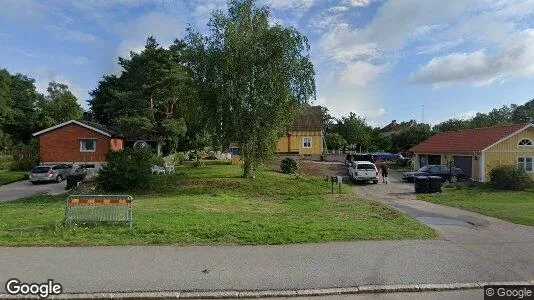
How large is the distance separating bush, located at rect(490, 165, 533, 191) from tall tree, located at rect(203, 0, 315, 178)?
14202 mm

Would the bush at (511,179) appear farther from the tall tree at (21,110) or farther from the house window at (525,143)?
the tall tree at (21,110)

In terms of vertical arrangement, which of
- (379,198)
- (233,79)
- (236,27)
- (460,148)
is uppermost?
(236,27)

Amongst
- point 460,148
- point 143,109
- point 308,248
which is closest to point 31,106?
point 143,109

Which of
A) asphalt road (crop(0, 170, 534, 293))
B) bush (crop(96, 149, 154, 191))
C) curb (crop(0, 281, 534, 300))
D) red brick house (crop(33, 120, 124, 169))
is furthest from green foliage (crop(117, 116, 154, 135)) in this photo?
curb (crop(0, 281, 534, 300))

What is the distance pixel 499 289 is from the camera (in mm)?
6578

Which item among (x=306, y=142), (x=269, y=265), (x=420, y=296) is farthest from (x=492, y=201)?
(x=306, y=142)

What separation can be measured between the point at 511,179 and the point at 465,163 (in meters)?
7.36

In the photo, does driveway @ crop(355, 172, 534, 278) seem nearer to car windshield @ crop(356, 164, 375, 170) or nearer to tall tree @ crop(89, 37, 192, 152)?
car windshield @ crop(356, 164, 375, 170)

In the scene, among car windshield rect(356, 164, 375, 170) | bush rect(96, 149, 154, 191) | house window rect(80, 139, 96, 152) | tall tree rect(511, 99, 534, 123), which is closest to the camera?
bush rect(96, 149, 154, 191)

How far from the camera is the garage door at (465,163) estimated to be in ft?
111

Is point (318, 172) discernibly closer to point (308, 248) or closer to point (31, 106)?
point (308, 248)

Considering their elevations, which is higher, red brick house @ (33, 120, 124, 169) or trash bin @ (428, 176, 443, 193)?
red brick house @ (33, 120, 124, 169)

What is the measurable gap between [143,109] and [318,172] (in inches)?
775

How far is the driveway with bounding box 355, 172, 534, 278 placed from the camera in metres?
8.32
